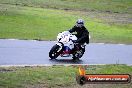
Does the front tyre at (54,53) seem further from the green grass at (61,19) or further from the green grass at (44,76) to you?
the green grass at (61,19)

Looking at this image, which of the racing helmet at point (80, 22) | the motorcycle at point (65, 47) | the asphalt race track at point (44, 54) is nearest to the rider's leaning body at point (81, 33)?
the racing helmet at point (80, 22)

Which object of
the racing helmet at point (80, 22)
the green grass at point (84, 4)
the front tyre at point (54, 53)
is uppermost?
the racing helmet at point (80, 22)

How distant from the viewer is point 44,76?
15.4m

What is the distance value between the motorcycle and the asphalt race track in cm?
27

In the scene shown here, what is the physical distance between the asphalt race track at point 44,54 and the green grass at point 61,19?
117 inches

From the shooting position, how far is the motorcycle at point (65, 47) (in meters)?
20.4

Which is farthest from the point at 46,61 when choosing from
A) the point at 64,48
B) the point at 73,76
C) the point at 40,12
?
the point at 40,12

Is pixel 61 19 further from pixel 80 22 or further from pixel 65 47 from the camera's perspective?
pixel 65 47

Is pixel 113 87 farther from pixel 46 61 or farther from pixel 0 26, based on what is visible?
pixel 0 26

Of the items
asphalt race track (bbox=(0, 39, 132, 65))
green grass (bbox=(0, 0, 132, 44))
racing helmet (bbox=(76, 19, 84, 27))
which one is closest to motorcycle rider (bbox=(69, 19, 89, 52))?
racing helmet (bbox=(76, 19, 84, 27))

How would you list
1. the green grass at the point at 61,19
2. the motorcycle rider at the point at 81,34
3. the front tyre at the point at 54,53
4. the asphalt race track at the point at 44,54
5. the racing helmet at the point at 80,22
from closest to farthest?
the asphalt race track at the point at 44,54 < the front tyre at the point at 54,53 < the racing helmet at the point at 80,22 < the motorcycle rider at the point at 81,34 < the green grass at the point at 61,19

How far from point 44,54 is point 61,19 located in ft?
64.3

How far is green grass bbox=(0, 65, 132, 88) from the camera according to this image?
1407cm

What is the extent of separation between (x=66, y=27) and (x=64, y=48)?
16209mm
